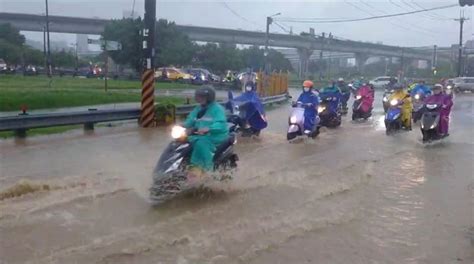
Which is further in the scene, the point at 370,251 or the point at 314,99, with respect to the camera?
the point at 314,99

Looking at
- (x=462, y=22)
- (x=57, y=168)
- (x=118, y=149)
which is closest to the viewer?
(x=57, y=168)

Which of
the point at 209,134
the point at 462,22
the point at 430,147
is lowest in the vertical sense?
the point at 430,147

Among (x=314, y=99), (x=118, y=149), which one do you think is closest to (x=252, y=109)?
(x=314, y=99)

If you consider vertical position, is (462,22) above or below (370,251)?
above

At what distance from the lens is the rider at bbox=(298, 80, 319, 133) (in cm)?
1545

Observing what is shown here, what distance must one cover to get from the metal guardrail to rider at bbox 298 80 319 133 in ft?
17.3

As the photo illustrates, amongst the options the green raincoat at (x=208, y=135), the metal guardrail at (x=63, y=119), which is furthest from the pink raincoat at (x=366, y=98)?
the green raincoat at (x=208, y=135)

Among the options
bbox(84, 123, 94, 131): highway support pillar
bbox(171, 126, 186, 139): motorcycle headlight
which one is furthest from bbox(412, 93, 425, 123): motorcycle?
bbox(171, 126, 186, 139): motorcycle headlight

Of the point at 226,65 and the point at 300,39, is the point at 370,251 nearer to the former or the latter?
the point at 226,65

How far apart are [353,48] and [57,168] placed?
8755 cm

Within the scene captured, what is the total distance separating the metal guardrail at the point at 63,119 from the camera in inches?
548

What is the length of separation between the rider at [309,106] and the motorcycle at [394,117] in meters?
3.01

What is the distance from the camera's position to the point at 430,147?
14.9m

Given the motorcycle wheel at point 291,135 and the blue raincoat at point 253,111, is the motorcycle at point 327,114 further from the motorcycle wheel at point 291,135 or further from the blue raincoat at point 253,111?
the motorcycle wheel at point 291,135
